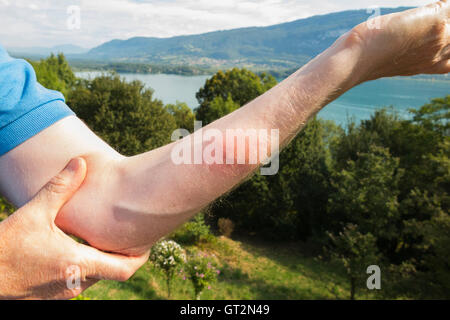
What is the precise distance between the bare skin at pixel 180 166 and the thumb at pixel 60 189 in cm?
3

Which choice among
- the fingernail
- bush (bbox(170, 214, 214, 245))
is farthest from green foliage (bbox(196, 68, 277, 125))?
the fingernail

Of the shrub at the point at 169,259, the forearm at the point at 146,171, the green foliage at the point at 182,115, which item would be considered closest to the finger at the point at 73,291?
the forearm at the point at 146,171

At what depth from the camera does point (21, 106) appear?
102cm

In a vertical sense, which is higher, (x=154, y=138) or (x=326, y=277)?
(x=154, y=138)

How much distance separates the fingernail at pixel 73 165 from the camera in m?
1.04

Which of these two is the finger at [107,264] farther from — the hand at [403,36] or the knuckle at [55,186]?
the hand at [403,36]

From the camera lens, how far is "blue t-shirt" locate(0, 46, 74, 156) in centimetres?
101

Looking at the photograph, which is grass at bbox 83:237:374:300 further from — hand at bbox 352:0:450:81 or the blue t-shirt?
hand at bbox 352:0:450:81

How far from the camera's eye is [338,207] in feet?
64.2

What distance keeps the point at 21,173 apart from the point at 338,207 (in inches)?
803

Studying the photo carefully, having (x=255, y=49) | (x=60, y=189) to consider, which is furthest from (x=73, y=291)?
(x=255, y=49)

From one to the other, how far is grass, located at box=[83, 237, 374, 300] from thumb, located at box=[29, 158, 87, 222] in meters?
9.39
